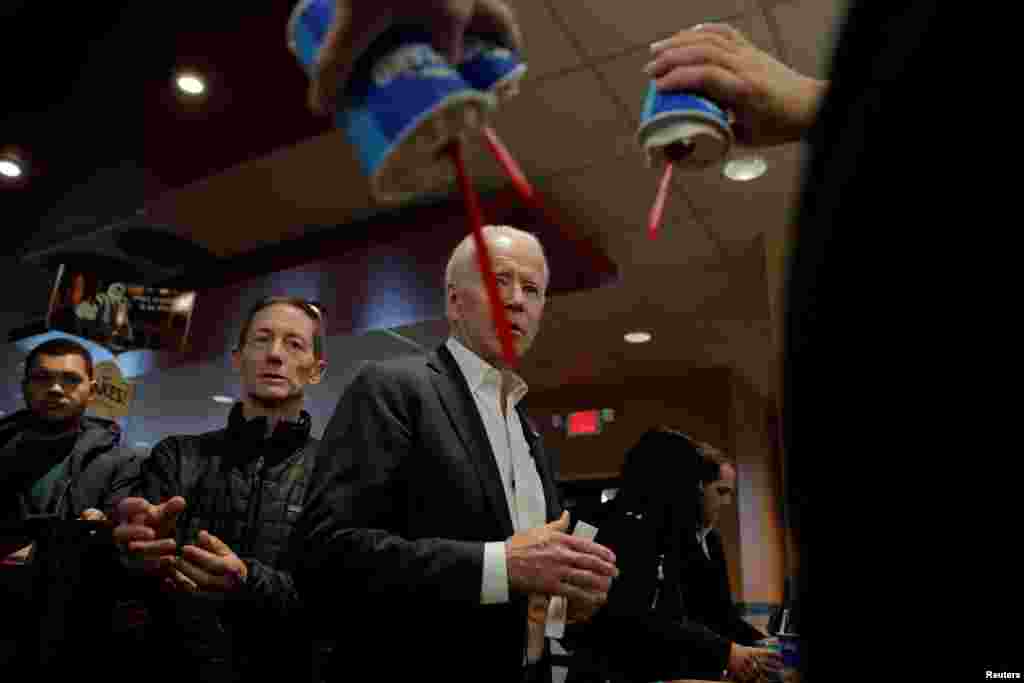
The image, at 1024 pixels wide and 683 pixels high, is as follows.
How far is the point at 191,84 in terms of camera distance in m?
2.87

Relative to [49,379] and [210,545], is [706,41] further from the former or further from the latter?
[49,379]

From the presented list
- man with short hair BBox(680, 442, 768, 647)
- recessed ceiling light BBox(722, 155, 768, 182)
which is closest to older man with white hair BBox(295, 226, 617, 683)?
man with short hair BBox(680, 442, 768, 647)

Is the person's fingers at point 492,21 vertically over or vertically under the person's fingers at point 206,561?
over

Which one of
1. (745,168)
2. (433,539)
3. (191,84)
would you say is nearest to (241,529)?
(433,539)

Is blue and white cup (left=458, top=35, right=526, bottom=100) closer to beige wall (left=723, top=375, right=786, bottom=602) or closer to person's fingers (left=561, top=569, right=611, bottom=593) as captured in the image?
person's fingers (left=561, top=569, right=611, bottom=593)

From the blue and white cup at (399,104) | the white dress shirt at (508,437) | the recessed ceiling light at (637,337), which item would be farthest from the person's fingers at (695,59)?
the recessed ceiling light at (637,337)

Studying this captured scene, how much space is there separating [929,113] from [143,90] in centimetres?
309

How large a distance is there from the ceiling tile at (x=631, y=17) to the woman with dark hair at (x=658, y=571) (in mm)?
1486

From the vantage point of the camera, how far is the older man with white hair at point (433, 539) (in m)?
1.20

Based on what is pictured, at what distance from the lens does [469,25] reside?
2.11ft

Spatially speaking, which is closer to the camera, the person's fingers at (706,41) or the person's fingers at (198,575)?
the person's fingers at (706,41)

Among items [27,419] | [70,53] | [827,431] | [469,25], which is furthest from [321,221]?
[827,431]

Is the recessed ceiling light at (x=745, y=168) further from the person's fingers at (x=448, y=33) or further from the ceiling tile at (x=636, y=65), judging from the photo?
the person's fingers at (x=448, y=33)

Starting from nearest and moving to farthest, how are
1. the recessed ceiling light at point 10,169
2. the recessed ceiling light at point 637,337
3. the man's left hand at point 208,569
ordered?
the man's left hand at point 208,569 < the recessed ceiling light at point 10,169 < the recessed ceiling light at point 637,337
